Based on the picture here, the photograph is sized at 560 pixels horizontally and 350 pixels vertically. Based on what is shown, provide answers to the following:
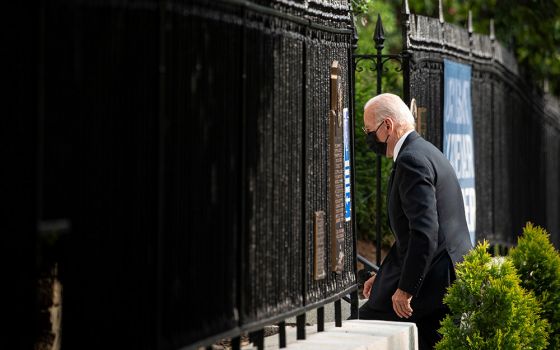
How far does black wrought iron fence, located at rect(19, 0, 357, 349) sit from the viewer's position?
436 centimetres

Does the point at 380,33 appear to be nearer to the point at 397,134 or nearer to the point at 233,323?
the point at 397,134

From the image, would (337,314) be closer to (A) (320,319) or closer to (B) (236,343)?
(A) (320,319)

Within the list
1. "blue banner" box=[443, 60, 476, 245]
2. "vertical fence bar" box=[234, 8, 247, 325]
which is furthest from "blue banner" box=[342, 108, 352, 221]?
"blue banner" box=[443, 60, 476, 245]

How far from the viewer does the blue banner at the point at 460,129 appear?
1117 cm

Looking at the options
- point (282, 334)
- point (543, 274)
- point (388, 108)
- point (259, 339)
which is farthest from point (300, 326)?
point (543, 274)

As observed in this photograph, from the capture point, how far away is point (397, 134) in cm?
802

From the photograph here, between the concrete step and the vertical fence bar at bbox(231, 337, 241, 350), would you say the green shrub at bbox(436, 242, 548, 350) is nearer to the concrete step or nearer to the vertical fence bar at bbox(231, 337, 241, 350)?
the concrete step

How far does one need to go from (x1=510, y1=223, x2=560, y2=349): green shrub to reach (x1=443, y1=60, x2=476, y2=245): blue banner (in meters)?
2.13

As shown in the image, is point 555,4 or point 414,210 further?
point 555,4

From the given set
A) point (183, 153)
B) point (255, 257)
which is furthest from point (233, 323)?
point (183, 153)

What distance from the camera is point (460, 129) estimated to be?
1168 cm

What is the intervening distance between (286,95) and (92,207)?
2.13m

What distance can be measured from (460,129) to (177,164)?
6.93 meters

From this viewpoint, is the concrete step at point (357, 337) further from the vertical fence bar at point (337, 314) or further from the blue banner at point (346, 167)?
the blue banner at point (346, 167)
